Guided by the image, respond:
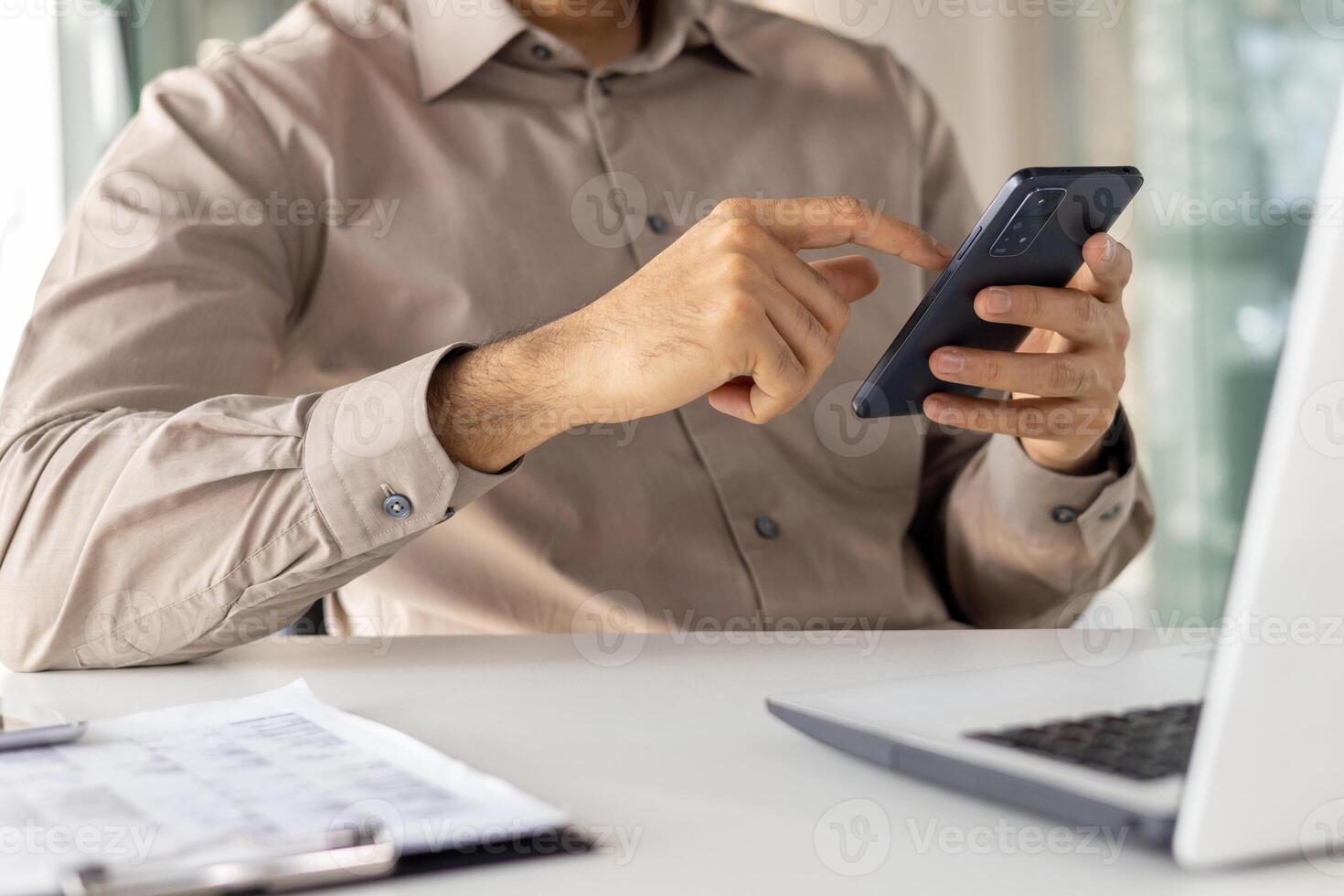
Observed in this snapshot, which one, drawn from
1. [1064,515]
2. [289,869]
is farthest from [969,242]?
[289,869]

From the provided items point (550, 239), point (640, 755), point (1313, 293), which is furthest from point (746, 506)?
point (1313, 293)

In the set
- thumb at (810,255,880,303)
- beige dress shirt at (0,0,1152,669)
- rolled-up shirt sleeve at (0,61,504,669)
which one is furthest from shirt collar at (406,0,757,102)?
thumb at (810,255,880,303)

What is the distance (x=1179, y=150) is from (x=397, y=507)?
254 cm

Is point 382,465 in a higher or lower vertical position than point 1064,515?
higher

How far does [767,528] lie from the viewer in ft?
3.71

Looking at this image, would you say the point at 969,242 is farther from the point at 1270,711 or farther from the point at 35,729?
the point at 35,729

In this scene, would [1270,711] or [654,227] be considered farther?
[654,227]

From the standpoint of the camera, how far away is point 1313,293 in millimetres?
328

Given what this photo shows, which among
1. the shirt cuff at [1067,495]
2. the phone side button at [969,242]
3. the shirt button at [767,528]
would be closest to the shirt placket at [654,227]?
the shirt button at [767,528]

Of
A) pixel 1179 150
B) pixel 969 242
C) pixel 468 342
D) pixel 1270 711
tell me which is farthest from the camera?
pixel 1179 150

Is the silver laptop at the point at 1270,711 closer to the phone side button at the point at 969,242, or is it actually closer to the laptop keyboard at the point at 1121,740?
the laptop keyboard at the point at 1121,740

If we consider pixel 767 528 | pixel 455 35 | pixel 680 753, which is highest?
pixel 455 35

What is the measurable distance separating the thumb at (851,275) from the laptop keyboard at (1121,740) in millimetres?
424

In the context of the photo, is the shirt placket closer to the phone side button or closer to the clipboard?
the phone side button
